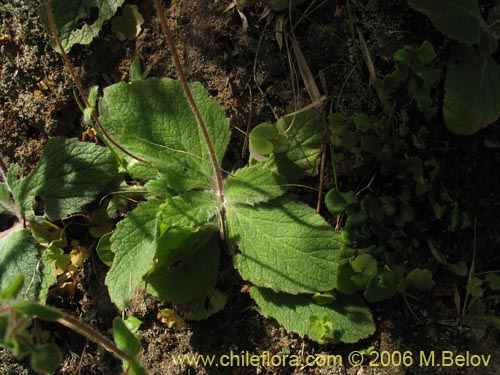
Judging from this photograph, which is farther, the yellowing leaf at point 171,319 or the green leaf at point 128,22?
the green leaf at point 128,22

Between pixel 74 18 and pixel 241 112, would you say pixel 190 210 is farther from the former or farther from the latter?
pixel 74 18

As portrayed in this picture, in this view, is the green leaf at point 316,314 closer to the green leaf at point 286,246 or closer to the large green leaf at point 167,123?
the green leaf at point 286,246

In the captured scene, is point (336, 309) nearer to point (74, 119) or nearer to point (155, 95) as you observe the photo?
point (155, 95)

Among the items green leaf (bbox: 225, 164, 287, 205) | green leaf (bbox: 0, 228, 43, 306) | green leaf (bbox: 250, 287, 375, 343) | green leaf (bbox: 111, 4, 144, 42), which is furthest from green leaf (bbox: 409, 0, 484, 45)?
green leaf (bbox: 0, 228, 43, 306)

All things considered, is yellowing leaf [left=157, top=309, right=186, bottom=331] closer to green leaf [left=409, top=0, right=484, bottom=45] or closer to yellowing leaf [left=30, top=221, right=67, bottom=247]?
yellowing leaf [left=30, top=221, right=67, bottom=247]

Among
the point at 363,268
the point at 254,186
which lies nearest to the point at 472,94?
the point at 363,268

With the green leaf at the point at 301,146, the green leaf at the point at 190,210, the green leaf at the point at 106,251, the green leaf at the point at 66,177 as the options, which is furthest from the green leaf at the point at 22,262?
the green leaf at the point at 301,146

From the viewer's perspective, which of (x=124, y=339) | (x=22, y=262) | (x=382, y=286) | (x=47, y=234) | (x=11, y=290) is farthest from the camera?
(x=47, y=234)

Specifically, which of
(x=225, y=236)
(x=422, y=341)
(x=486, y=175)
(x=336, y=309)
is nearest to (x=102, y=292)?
(x=225, y=236)
